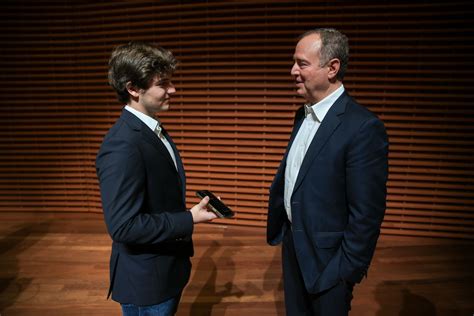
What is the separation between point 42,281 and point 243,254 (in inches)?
75.0

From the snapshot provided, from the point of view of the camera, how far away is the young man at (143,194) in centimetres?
127

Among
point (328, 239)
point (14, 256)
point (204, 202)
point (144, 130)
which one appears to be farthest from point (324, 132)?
point (14, 256)

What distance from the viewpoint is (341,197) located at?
5.00 ft

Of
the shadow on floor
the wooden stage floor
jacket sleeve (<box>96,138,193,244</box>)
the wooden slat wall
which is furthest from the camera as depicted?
the wooden slat wall

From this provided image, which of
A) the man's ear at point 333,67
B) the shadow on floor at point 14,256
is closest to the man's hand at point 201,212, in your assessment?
the man's ear at point 333,67

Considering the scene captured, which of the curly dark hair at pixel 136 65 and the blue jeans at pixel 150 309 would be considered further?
the blue jeans at pixel 150 309

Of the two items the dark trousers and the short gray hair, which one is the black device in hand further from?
the short gray hair

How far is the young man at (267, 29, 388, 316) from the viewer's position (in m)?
1.41

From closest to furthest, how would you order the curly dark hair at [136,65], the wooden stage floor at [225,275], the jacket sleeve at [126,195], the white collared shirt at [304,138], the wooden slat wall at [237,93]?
the jacket sleeve at [126,195] < the curly dark hair at [136,65] < the white collared shirt at [304,138] < the wooden stage floor at [225,275] < the wooden slat wall at [237,93]

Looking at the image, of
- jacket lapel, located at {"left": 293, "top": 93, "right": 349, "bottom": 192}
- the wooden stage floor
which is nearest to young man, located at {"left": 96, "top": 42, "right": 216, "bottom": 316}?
jacket lapel, located at {"left": 293, "top": 93, "right": 349, "bottom": 192}

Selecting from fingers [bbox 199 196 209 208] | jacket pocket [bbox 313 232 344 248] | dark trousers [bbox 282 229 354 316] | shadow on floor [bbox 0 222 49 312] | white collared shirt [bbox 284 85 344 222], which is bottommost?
shadow on floor [bbox 0 222 49 312]

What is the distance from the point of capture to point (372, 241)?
148 cm

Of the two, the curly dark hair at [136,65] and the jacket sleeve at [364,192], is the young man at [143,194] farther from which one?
the jacket sleeve at [364,192]

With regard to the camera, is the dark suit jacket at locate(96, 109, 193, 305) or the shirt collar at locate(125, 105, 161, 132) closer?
the dark suit jacket at locate(96, 109, 193, 305)
